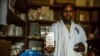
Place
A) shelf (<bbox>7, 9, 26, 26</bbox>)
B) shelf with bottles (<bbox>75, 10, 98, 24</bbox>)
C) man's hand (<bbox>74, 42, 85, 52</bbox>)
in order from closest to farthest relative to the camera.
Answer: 1. shelf (<bbox>7, 9, 26, 26</bbox>)
2. man's hand (<bbox>74, 42, 85, 52</bbox>)
3. shelf with bottles (<bbox>75, 10, 98, 24</bbox>)

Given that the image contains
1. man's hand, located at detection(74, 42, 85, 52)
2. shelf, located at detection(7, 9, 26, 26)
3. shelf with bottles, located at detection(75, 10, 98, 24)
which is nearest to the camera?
shelf, located at detection(7, 9, 26, 26)

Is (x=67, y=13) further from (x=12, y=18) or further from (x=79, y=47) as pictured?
(x=12, y=18)

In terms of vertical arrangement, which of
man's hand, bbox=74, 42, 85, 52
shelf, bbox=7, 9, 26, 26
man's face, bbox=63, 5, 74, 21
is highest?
man's face, bbox=63, 5, 74, 21

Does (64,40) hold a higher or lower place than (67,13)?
lower

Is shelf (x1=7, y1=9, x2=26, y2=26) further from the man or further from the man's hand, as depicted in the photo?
the man's hand

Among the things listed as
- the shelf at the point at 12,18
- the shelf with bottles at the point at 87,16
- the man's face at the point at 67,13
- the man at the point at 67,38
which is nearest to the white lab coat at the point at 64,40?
the man at the point at 67,38

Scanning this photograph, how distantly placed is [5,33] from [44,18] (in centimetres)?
93

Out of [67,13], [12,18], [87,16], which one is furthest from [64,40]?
[87,16]

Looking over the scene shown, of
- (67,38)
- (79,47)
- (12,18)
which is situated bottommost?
(79,47)

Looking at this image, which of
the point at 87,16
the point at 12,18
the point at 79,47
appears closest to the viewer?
the point at 12,18

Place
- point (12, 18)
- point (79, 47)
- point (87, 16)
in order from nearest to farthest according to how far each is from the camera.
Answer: point (12, 18) → point (79, 47) → point (87, 16)

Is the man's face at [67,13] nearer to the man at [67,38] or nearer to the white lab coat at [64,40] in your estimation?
the man at [67,38]

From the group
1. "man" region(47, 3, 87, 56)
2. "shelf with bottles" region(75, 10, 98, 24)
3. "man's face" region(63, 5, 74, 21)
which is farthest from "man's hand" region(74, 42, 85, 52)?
"shelf with bottles" region(75, 10, 98, 24)

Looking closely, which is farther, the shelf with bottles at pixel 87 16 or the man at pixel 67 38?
the shelf with bottles at pixel 87 16
